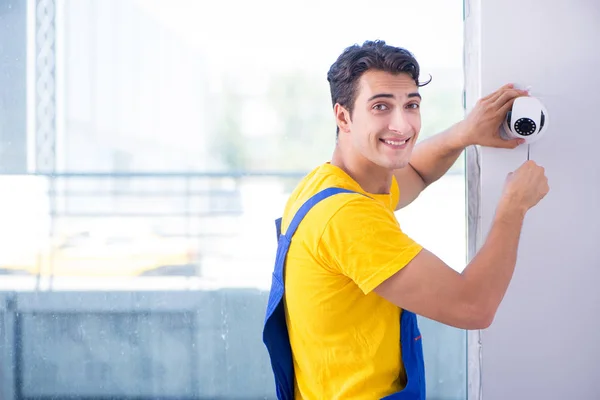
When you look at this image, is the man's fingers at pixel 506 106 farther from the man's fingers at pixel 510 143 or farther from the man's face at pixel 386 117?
the man's face at pixel 386 117

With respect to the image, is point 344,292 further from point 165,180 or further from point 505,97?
point 165,180

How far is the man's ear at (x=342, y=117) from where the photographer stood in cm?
116

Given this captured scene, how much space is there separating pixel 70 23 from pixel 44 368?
3.14 feet

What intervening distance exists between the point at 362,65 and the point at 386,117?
0.10 meters

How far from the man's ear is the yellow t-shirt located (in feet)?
0.27

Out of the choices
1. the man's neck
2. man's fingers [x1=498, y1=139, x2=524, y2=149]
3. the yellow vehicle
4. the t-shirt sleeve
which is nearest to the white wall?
man's fingers [x1=498, y1=139, x2=524, y2=149]

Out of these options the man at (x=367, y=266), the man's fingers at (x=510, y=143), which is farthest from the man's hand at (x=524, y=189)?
the man's fingers at (x=510, y=143)

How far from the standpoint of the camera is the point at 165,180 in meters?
1.68

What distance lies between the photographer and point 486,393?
133 centimetres

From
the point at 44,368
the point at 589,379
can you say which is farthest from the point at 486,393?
the point at 44,368

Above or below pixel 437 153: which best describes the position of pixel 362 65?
above

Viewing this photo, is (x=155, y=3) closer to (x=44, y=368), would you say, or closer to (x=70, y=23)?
(x=70, y=23)

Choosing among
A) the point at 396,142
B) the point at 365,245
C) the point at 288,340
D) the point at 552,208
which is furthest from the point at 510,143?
the point at 288,340

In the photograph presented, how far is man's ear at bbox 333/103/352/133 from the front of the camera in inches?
45.6
